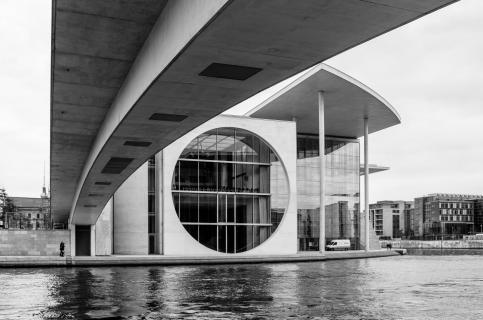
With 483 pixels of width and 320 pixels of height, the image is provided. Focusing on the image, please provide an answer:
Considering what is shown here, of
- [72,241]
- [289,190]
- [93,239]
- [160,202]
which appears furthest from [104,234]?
[289,190]

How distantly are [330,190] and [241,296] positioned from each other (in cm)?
4005

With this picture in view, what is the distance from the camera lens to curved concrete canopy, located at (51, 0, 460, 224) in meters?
6.68

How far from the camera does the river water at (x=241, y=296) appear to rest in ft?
50.9

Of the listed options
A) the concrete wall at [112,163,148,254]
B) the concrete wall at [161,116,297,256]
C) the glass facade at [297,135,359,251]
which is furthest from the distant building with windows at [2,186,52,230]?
the concrete wall at [161,116,297,256]

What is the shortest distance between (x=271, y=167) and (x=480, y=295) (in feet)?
100

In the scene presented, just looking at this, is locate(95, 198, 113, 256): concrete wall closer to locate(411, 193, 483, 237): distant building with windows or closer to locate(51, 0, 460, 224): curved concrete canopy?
locate(51, 0, 460, 224): curved concrete canopy

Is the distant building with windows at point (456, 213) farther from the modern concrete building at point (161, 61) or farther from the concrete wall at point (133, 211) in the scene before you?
the modern concrete building at point (161, 61)

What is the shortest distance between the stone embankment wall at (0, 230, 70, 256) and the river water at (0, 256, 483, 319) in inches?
689

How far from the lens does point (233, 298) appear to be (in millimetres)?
19219

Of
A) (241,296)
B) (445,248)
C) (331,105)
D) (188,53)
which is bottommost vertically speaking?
(445,248)

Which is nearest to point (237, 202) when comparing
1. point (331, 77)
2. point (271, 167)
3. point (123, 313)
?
point (271, 167)

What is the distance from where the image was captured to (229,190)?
159 ft

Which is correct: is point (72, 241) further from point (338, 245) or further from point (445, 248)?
point (445, 248)

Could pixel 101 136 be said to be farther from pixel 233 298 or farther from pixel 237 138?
pixel 237 138
